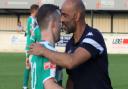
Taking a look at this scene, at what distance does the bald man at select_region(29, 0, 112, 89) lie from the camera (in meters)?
4.63

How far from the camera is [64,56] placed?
15.2 ft

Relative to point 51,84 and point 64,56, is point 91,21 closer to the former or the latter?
point 64,56

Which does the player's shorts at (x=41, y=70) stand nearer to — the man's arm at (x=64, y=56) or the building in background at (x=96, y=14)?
the man's arm at (x=64, y=56)

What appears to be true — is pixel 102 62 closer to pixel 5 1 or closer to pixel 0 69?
pixel 0 69

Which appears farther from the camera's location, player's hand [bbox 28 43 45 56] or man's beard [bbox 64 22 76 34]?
man's beard [bbox 64 22 76 34]

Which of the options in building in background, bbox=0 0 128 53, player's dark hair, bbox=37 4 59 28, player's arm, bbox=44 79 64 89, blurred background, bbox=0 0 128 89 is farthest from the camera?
building in background, bbox=0 0 128 53

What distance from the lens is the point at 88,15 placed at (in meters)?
48.2

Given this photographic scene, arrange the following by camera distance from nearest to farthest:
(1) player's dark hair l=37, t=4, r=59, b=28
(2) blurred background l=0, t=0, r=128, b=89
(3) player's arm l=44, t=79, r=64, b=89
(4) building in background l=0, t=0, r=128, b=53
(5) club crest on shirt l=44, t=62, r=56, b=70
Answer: (3) player's arm l=44, t=79, r=64, b=89 < (5) club crest on shirt l=44, t=62, r=56, b=70 < (1) player's dark hair l=37, t=4, r=59, b=28 < (2) blurred background l=0, t=0, r=128, b=89 < (4) building in background l=0, t=0, r=128, b=53

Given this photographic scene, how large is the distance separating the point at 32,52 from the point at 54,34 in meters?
0.27

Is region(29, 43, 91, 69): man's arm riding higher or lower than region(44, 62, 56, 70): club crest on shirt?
higher

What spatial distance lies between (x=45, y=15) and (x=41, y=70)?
514mm

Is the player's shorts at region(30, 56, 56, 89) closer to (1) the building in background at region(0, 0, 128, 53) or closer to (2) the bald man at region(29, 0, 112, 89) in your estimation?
(2) the bald man at region(29, 0, 112, 89)

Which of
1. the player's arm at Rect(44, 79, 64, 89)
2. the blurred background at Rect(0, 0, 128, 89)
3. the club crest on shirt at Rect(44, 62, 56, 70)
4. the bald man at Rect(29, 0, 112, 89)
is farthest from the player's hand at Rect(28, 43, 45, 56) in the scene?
the blurred background at Rect(0, 0, 128, 89)

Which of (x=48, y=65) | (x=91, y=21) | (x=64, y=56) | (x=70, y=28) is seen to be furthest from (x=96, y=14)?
(x=48, y=65)
